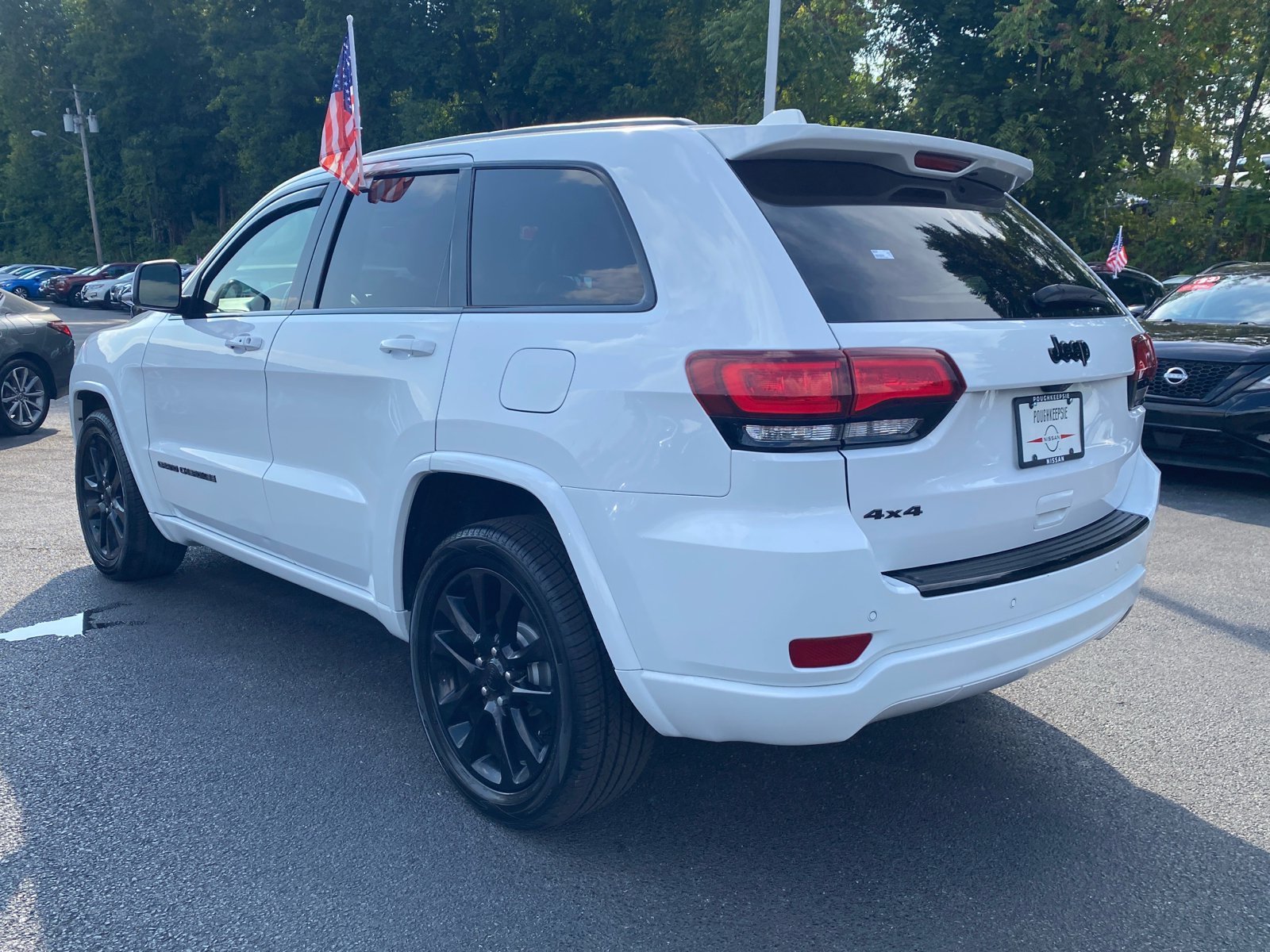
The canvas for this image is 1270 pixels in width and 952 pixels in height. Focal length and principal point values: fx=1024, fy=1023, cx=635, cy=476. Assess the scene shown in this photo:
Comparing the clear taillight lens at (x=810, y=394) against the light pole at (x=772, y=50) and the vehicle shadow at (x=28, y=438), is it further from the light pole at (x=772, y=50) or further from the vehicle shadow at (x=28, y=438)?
the light pole at (x=772, y=50)

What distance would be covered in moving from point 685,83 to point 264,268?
28123mm

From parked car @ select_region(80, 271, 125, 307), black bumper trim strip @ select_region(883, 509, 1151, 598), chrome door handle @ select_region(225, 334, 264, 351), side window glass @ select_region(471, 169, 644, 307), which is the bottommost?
parked car @ select_region(80, 271, 125, 307)

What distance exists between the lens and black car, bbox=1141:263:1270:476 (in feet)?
22.8

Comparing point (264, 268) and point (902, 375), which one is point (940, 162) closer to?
point (902, 375)

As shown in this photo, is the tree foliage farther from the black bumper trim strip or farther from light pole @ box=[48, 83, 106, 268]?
the black bumper trim strip

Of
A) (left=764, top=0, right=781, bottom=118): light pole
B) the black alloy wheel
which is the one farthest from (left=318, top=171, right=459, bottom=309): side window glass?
(left=764, top=0, right=781, bottom=118): light pole

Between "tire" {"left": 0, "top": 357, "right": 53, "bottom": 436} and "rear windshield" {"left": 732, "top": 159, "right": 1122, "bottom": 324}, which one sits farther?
"tire" {"left": 0, "top": 357, "right": 53, "bottom": 436}

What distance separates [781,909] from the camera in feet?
8.19

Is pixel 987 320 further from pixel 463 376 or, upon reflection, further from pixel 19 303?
pixel 19 303

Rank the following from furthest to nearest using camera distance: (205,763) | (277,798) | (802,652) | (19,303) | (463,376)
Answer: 1. (19,303)
2. (205,763)
3. (277,798)
4. (463,376)
5. (802,652)

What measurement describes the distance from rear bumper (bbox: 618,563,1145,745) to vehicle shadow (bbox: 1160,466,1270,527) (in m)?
4.41

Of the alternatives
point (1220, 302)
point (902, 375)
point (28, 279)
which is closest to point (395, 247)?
point (902, 375)

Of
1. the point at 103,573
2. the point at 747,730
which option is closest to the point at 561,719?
the point at 747,730

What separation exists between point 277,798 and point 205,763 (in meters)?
0.37
